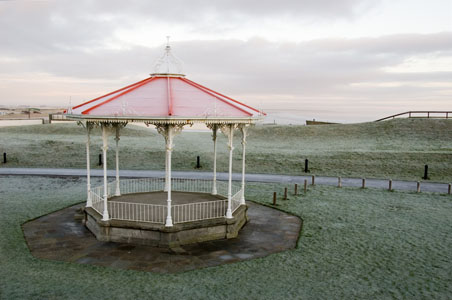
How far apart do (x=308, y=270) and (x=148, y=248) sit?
5.35 metres

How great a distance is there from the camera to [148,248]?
12242 millimetres

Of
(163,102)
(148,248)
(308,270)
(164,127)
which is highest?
(163,102)

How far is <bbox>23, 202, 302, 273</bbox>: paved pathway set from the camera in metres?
11.1

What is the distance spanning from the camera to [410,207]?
61.1ft

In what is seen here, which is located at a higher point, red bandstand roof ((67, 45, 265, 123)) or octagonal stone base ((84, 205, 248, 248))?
red bandstand roof ((67, 45, 265, 123))

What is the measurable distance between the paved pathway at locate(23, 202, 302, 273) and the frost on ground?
440 millimetres

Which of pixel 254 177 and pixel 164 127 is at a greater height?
pixel 164 127

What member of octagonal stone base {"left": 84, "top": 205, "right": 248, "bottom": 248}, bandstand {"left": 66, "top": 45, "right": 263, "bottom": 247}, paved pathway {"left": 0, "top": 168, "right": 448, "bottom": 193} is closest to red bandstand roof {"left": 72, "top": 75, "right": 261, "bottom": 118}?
bandstand {"left": 66, "top": 45, "right": 263, "bottom": 247}

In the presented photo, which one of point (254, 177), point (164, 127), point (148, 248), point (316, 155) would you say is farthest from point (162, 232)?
point (316, 155)

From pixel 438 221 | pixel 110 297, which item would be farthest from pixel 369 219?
pixel 110 297

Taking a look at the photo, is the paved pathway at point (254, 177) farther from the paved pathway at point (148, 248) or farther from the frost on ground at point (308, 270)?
the paved pathway at point (148, 248)

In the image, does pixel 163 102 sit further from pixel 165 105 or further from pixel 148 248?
→ pixel 148 248

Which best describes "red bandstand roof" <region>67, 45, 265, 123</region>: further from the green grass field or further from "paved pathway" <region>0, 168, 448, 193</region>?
the green grass field

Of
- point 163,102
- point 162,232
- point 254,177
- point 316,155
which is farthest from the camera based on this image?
point 316,155
